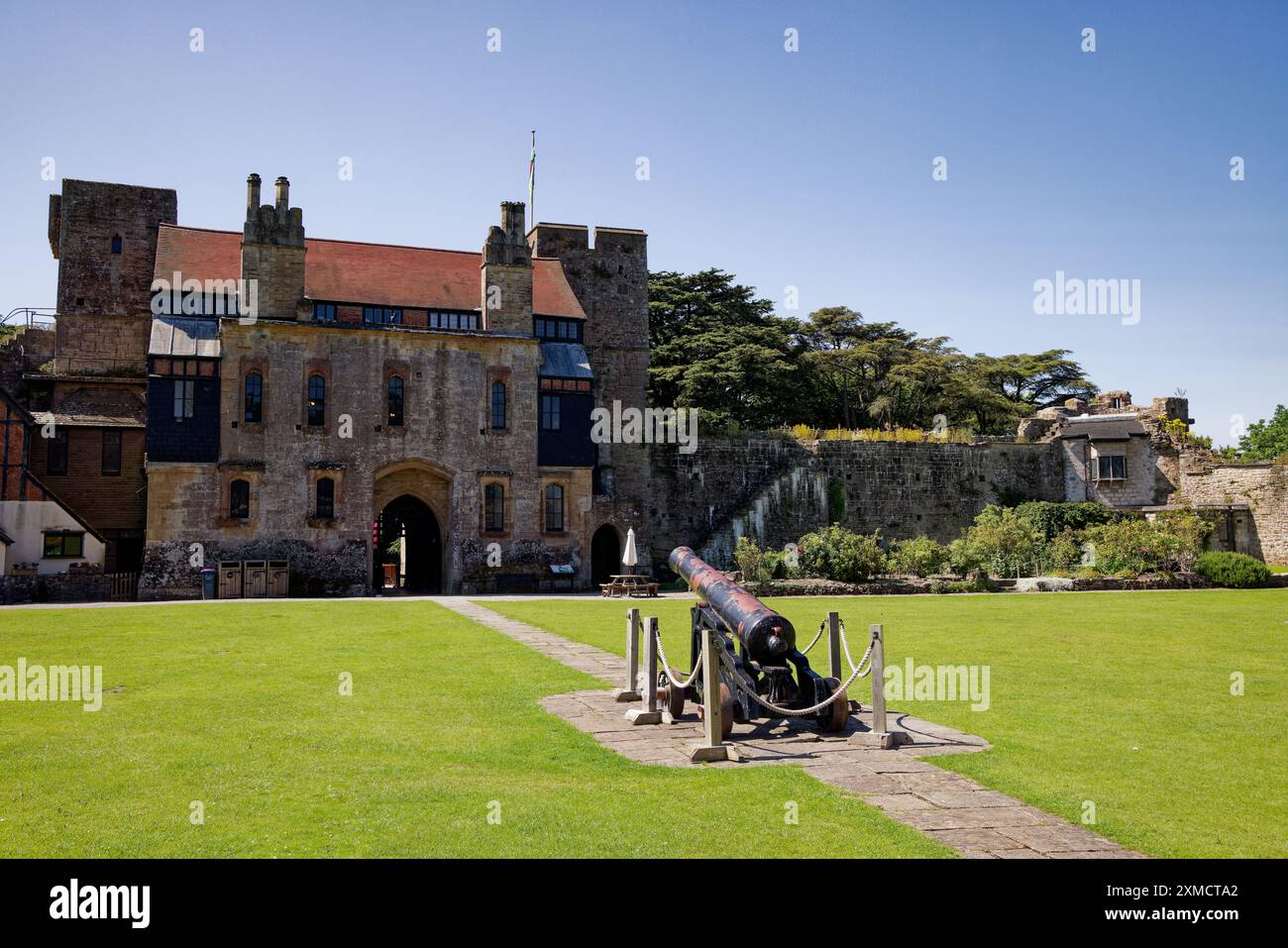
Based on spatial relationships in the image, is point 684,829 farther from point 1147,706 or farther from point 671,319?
point 671,319

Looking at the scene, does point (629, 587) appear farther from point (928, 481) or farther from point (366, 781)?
point (366, 781)

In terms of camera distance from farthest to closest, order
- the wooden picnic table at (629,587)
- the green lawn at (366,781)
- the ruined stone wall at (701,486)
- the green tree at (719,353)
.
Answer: the green tree at (719,353)
the ruined stone wall at (701,486)
the wooden picnic table at (629,587)
the green lawn at (366,781)

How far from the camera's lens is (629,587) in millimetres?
32188

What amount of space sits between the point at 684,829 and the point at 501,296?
102 ft

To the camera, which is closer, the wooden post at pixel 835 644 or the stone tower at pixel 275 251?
the wooden post at pixel 835 644

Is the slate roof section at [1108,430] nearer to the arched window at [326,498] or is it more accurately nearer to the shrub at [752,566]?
the shrub at [752,566]

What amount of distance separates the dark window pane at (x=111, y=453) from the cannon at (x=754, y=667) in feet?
102

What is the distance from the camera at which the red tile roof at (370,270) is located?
35.2 meters

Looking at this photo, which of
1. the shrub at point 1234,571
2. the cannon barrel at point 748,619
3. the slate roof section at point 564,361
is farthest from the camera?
the slate roof section at point 564,361

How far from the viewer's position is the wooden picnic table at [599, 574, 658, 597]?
31734mm

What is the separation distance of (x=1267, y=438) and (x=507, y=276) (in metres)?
68.6

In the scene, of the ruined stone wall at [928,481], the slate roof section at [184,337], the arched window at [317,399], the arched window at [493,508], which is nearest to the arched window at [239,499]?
the arched window at [317,399]

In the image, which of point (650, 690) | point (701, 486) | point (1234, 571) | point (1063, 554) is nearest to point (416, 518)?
point (701, 486)
